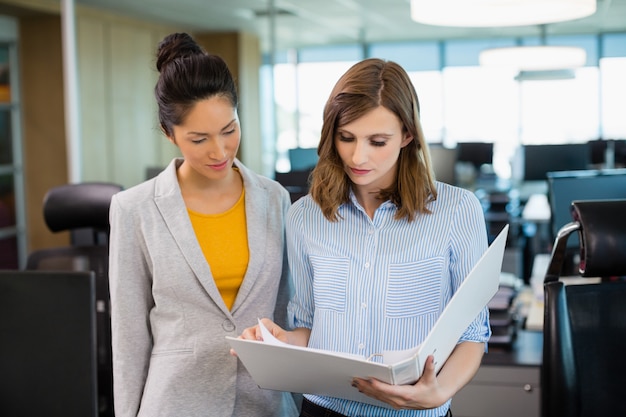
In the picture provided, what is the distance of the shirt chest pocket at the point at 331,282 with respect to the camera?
169 centimetres

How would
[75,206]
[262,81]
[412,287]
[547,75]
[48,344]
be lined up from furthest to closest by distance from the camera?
[262,81], [547,75], [75,206], [412,287], [48,344]

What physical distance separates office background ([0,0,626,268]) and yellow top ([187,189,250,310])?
386 cm

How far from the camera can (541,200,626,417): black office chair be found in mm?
1987

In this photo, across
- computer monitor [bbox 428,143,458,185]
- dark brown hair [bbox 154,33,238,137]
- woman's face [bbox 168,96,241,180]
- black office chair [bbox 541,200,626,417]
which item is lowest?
black office chair [bbox 541,200,626,417]

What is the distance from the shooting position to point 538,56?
6402 mm

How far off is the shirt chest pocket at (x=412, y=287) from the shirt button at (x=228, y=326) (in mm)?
383

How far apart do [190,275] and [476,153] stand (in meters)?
8.16

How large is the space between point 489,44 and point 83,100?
595 centimetres

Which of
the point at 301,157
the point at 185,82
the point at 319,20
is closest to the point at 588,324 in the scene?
the point at 185,82

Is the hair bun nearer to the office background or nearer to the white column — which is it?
the office background

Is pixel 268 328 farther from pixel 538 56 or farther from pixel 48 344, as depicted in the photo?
pixel 538 56

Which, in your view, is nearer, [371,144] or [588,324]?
[371,144]

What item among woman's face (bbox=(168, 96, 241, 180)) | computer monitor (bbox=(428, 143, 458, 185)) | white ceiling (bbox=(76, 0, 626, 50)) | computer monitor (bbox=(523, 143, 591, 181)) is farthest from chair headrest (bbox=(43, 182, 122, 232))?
computer monitor (bbox=(523, 143, 591, 181))

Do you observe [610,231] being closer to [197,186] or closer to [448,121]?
[197,186]
